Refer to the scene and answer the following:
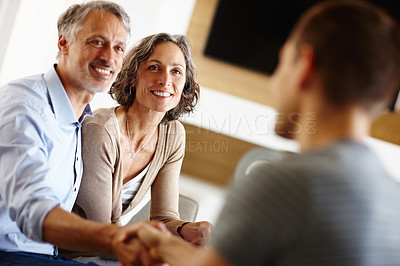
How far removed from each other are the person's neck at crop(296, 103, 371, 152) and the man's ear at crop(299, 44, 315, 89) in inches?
2.0

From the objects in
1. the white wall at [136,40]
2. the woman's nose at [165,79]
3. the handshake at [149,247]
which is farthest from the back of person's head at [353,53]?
the white wall at [136,40]

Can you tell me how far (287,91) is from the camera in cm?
73

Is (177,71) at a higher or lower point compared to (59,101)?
higher

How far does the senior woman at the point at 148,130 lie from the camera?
155cm

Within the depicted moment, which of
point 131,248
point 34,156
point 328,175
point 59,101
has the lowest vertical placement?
point 131,248

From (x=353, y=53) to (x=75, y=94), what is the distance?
98cm

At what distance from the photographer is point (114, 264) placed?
1494 millimetres

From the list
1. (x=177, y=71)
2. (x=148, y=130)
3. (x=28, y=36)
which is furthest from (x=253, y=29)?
(x=148, y=130)

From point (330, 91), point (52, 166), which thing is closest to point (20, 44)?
point (52, 166)

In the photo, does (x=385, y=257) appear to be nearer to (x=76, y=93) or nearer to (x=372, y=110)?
(x=372, y=110)

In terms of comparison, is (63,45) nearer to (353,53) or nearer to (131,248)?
(131,248)

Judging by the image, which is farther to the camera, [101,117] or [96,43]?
[101,117]

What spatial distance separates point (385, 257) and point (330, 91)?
0.25 metres

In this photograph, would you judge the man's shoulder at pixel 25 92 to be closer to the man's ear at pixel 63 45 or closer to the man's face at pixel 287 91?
the man's ear at pixel 63 45
